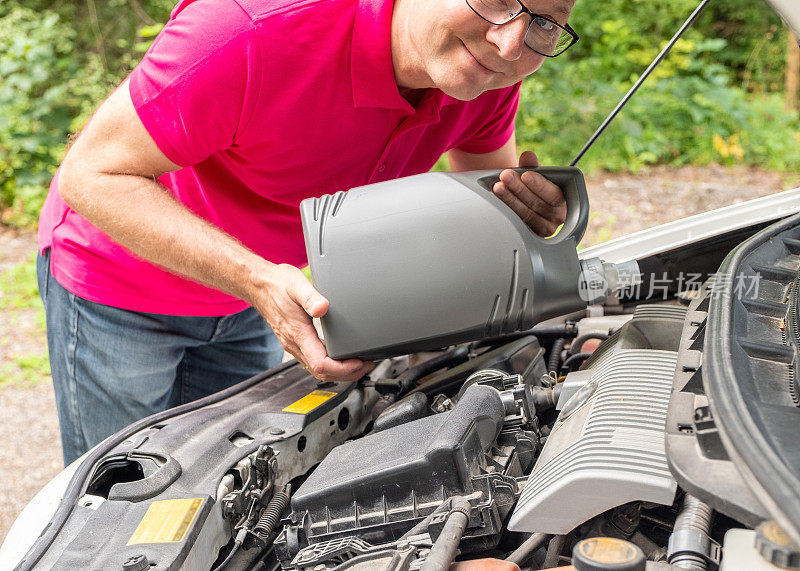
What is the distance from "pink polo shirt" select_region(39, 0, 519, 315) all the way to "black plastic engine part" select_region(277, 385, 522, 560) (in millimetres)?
671

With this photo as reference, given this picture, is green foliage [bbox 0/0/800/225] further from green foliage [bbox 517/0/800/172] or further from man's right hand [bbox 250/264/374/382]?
man's right hand [bbox 250/264/374/382]

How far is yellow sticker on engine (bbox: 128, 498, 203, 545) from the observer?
111 centimetres

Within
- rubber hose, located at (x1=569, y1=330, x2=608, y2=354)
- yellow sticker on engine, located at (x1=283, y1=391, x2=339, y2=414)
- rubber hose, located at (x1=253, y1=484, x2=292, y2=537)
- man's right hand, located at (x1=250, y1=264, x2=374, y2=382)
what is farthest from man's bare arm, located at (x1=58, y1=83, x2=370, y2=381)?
rubber hose, located at (x1=569, y1=330, x2=608, y2=354)

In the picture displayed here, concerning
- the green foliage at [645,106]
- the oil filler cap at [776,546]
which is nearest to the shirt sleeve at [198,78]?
the oil filler cap at [776,546]

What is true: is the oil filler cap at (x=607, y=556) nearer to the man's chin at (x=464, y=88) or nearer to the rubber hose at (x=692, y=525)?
the rubber hose at (x=692, y=525)

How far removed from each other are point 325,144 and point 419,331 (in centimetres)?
49

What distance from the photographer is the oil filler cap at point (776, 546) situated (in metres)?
0.76

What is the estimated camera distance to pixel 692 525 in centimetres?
97

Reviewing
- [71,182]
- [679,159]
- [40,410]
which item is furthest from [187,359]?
[679,159]

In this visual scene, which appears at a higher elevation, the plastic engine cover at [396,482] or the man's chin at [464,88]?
the man's chin at [464,88]

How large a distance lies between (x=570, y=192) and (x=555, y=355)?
15.5 inches

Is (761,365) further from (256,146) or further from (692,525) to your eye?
(256,146)

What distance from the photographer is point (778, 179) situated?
235 inches

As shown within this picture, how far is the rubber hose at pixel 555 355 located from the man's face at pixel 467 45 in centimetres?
63
